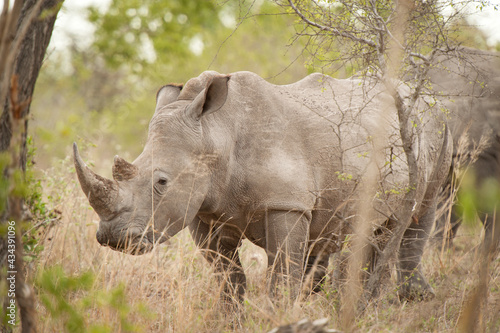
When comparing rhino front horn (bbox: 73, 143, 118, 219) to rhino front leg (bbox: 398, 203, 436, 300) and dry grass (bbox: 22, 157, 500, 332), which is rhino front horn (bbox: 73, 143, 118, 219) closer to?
dry grass (bbox: 22, 157, 500, 332)

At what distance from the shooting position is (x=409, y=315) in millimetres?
4273

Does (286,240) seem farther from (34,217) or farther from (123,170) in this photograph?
(34,217)

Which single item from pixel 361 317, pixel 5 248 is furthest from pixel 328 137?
pixel 5 248

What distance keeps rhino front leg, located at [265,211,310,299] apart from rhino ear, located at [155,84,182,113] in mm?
1142

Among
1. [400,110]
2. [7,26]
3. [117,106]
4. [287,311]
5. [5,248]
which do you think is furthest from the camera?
[117,106]

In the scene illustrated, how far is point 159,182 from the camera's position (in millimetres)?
4047

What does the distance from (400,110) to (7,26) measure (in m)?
2.49

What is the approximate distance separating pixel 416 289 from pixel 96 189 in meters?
3.04

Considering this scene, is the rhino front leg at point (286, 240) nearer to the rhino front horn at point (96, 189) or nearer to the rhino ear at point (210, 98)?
the rhino ear at point (210, 98)

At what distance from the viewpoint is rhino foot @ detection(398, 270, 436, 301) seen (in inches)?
208

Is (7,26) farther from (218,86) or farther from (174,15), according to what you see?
(174,15)

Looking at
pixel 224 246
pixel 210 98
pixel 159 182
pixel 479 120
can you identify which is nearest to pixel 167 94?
pixel 210 98

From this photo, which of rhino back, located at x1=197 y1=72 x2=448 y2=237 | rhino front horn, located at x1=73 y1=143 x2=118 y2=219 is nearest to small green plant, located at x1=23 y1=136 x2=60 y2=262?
rhino front horn, located at x1=73 y1=143 x2=118 y2=219

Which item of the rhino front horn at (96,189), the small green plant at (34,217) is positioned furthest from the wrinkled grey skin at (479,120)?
the small green plant at (34,217)
